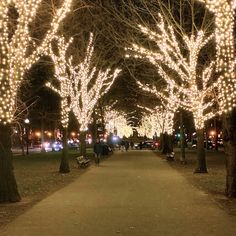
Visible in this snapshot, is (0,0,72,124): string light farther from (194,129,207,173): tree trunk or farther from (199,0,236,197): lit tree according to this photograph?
(194,129,207,173): tree trunk

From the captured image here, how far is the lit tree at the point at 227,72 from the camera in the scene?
16984 millimetres

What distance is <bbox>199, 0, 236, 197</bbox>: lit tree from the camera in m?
17.0

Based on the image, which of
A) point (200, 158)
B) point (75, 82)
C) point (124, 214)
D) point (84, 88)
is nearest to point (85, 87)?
point (84, 88)

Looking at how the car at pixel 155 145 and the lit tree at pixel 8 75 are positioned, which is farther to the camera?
the car at pixel 155 145

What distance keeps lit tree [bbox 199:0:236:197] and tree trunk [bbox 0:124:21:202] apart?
21.3 ft

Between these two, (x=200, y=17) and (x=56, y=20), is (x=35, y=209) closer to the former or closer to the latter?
(x=56, y=20)

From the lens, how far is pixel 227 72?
56.6 ft

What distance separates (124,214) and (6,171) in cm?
470

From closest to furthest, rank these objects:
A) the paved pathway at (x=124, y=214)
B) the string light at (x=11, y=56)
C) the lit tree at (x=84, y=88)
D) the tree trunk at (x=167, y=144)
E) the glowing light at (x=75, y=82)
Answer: the paved pathway at (x=124, y=214)
the string light at (x=11, y=56)
the glowing light at (x=75, y=82)
the lit tree at (x=84, y=88)
the tree trunk at (x=167, y=144)

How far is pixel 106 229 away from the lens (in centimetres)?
1178

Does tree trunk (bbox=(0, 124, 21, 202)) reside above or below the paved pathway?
above

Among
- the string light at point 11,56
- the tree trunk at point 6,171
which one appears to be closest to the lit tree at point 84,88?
the string light at point 11,56

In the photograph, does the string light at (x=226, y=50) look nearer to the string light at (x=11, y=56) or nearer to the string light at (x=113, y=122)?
the string light at (x=11, y=56)

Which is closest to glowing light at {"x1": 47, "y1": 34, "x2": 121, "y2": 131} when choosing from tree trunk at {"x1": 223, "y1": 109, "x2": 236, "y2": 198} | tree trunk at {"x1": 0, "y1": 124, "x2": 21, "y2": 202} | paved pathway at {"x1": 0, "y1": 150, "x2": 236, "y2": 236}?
paved pathway at {"x1": 0, "y1": 150, "x2": 236, "y2": 236}
